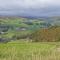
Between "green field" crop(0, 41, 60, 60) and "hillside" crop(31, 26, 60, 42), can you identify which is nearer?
"green field" crop(0, 41, 60, 60)

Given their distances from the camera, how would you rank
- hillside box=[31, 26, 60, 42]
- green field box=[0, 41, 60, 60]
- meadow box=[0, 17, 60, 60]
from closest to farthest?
green field box=[0, 41, 60, 60] → meadow box=[0, 17, 60, 60] → hillside box=[31, 26, 60, 42]

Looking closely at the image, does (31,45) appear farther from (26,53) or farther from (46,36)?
(26,53)

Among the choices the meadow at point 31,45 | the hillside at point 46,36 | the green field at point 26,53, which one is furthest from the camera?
the hillside at point 46,36

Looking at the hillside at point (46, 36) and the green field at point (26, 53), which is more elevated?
the hillside at point (46, 36)

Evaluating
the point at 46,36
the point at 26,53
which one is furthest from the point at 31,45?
the point at 26,53

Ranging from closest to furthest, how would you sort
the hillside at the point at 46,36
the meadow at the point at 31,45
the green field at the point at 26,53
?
1. the green field at the point at 26,53
2. the meadow at the point at 31,45
3. the hillside at the point at 46,36

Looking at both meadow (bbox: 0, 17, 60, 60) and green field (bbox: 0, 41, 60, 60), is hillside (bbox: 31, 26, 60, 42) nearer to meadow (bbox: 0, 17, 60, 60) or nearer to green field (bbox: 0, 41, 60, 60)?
meadow (bbox: 0, 17, 60, 60)

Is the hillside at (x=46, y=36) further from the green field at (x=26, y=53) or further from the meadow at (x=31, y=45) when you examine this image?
the green field at (x=26, y=53)

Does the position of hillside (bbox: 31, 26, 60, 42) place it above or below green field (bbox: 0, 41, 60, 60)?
above

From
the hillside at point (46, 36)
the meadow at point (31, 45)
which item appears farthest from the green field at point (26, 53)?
the hillside at point (46, 36)

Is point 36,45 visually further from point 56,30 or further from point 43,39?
point 56,30

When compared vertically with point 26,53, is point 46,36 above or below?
above

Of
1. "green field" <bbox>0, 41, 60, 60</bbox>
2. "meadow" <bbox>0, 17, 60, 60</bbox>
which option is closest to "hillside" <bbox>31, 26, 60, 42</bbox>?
"meadow" <bbox>0, 17, 60, 60</bbox>

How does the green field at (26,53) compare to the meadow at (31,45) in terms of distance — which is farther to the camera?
the meadow at (31,45)
